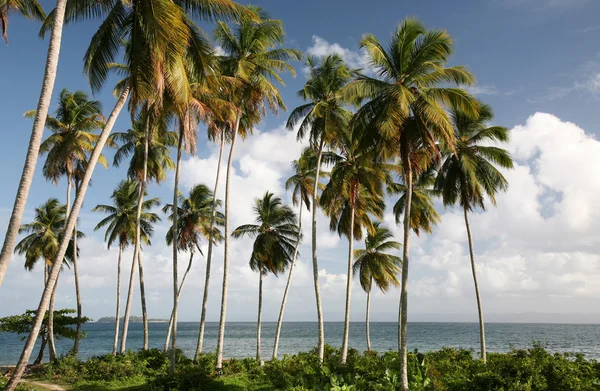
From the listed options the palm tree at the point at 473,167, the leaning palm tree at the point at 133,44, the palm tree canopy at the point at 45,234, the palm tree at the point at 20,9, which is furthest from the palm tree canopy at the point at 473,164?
the palm tree canopy at the point at 45,234

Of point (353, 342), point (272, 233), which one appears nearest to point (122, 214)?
point (272, 233)

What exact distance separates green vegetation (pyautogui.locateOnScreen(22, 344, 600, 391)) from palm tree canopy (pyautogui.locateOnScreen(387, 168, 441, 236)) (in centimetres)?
833

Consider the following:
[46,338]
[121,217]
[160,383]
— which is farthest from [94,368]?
[121,217]

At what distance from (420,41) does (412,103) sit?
6.81ft

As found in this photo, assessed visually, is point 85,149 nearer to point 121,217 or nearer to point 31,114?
point 31,114

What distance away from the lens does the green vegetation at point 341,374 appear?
12883 mm

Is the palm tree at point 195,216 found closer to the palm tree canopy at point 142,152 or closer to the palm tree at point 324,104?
the palm tree canopy at point 142,152

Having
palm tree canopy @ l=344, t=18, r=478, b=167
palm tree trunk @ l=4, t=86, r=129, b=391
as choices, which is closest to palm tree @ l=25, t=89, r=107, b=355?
palm tree trunk @ l=4, t=86, r=129, b=391

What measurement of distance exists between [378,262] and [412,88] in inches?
713

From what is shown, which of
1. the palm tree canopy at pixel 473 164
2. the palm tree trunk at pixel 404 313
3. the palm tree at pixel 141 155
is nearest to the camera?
the palm tree trunk at pixel 404 313

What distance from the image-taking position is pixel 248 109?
21453 mm

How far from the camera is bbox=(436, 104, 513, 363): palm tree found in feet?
63.8

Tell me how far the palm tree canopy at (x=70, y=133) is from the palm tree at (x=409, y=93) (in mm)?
14972

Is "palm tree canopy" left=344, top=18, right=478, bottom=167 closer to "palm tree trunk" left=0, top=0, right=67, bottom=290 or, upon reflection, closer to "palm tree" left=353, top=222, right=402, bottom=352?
"palm tree trunk" left=0, top=0, right=67, bottom=290
